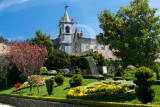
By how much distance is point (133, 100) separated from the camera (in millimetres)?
10695

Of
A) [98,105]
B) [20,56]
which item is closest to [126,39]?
[98,105]

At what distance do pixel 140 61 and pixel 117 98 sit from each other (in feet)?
15.7

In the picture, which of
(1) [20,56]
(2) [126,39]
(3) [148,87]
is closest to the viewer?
(3) [148,87]

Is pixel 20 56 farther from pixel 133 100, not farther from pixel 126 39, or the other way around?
pixel 133 100

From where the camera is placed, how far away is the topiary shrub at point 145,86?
9.24 meters

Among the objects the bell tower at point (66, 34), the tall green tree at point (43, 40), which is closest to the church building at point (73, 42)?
the bell tower at point (66, 34)

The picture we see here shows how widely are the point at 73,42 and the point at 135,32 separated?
1482 inches

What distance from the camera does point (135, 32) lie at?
14.3m

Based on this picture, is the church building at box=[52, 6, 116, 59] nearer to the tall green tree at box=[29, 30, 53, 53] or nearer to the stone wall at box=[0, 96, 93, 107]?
the tall green tree at box=[29, 30, 53, 53]

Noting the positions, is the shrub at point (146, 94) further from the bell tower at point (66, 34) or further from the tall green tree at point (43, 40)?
the bell tower at point (66, 34)

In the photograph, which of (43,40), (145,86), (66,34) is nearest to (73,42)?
(66,34)

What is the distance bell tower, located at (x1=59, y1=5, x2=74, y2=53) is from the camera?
50.6m

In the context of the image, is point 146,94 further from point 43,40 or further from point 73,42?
point 73,42

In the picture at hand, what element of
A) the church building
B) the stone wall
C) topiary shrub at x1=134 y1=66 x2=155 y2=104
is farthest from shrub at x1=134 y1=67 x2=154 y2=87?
the church building
